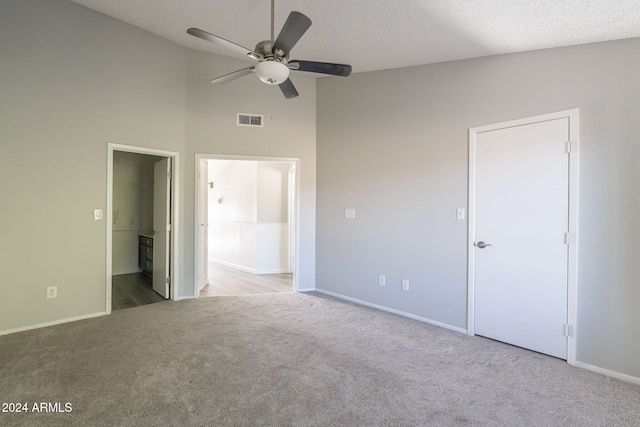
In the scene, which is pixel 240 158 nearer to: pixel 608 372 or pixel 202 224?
pixel 202 224

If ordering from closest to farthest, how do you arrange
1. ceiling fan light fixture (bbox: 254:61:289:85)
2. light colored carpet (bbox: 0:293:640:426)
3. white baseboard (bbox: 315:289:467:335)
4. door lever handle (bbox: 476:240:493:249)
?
light colored carpet (bbox: 0:293:640:426) < ceiling fan light fixture (bbox: 254:61:289:85) < door lever handle (bbox: 476:240:493:249) < white baseboard (bbox: 315:289:467:335)

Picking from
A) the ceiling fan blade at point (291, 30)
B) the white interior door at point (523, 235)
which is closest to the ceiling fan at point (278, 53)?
the ceiling fan blade at point (291, 30)

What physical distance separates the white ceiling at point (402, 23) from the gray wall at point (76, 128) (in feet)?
1.30

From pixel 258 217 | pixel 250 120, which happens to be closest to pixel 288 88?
pixel 250 120

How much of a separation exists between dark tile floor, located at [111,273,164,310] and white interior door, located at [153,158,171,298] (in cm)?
18

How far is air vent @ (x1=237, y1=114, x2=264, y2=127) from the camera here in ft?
14.7

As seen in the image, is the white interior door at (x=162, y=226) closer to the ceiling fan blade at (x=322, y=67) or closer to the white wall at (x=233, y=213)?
the white wall at (x=233, y=213)

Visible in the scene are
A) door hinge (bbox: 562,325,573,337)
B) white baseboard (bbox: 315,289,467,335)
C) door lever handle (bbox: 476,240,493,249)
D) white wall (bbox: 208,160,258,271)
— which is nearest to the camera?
door hinge (bbox: 562,325,573,337)

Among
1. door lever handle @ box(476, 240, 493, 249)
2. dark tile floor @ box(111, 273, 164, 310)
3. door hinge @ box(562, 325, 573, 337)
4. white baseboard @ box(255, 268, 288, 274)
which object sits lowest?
dark tile floor @ box(111, 273, 164, 310)

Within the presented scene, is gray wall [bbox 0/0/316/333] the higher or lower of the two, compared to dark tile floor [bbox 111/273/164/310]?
higher

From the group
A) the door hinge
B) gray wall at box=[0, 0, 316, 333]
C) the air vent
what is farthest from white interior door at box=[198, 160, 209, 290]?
the door hinge

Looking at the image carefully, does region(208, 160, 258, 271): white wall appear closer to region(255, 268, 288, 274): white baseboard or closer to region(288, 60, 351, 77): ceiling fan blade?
region(255, 268, 288, 274): white baseboard

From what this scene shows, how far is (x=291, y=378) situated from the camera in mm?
2314

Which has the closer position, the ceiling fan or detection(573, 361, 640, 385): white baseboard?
the ceiling fan
